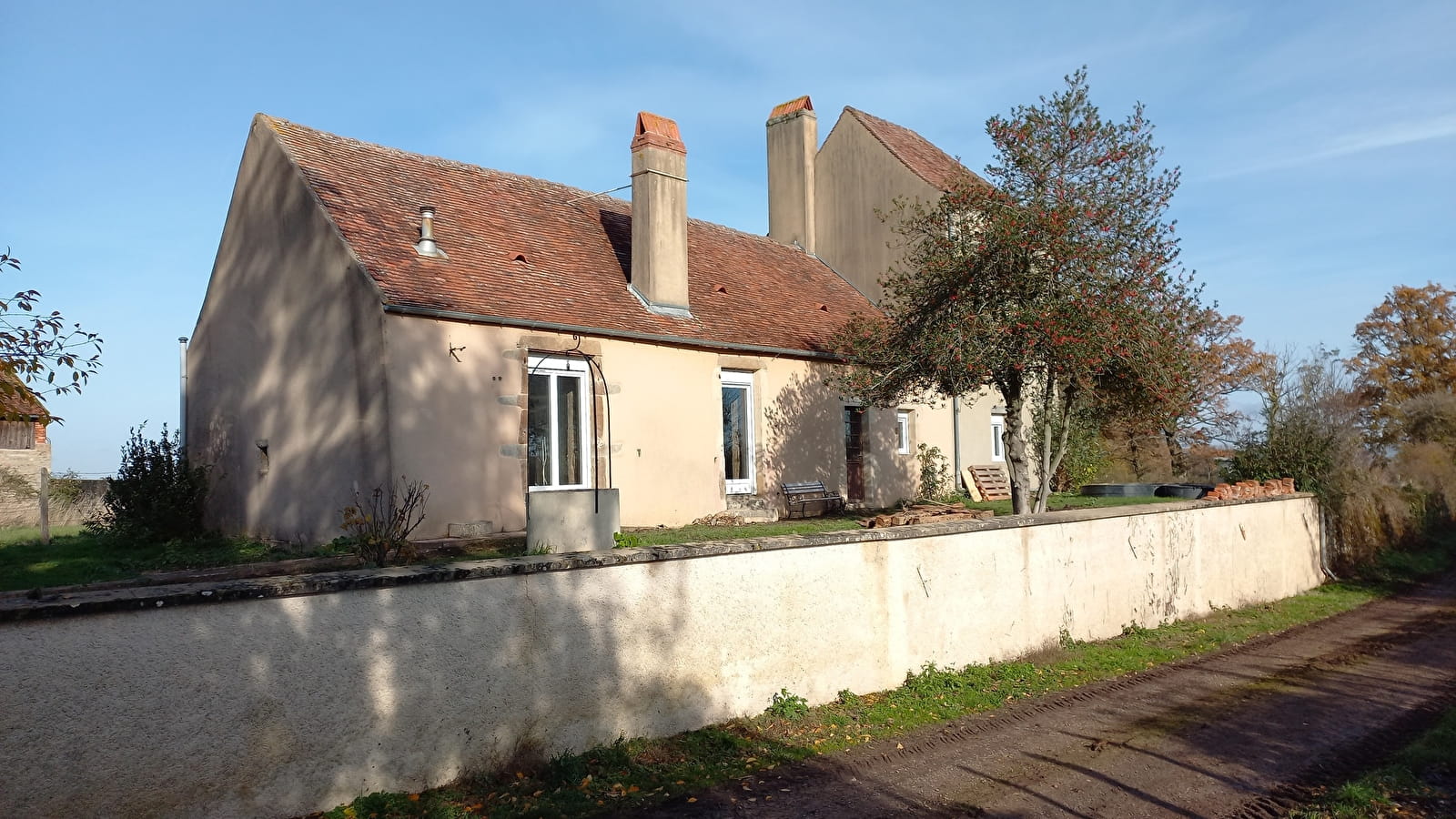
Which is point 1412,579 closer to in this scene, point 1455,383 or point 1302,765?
point 1302,765

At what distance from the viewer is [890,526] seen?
8.62 metres

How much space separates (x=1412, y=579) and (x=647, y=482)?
46.8 feet

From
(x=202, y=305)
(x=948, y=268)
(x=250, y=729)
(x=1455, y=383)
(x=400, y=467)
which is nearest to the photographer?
(x=250, y=729)

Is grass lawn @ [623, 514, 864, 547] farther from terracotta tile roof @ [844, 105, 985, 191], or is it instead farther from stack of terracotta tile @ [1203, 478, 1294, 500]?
terracotta tile roof @ [844, 105, 985, 191]

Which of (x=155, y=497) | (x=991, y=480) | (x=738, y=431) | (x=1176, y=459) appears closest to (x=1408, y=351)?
(x=1176, y=459)

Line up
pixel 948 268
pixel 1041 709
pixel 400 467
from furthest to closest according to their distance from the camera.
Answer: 1. pixel 948 268
2. pixel 400 467
3. pixel 1041 709

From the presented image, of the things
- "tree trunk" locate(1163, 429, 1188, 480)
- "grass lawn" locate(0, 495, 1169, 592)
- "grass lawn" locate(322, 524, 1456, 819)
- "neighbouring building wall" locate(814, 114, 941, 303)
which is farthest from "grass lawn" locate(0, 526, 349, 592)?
"tree trunk" locate(1163, 429, 1188, 480)

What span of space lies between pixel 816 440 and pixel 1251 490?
7.07m

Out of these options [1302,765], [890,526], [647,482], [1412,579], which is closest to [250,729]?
[890,526]

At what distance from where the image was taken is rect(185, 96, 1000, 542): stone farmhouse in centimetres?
1201

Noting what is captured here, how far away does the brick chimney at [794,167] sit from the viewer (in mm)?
22391

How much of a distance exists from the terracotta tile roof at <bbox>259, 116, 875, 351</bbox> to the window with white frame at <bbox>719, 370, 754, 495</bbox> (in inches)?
30.7

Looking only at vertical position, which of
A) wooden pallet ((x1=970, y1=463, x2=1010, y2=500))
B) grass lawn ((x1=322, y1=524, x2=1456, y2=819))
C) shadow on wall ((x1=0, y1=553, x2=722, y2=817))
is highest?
wooden pallet ((x1=970, y1=463, x2=1010, y2=500))

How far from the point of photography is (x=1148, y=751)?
688cm
